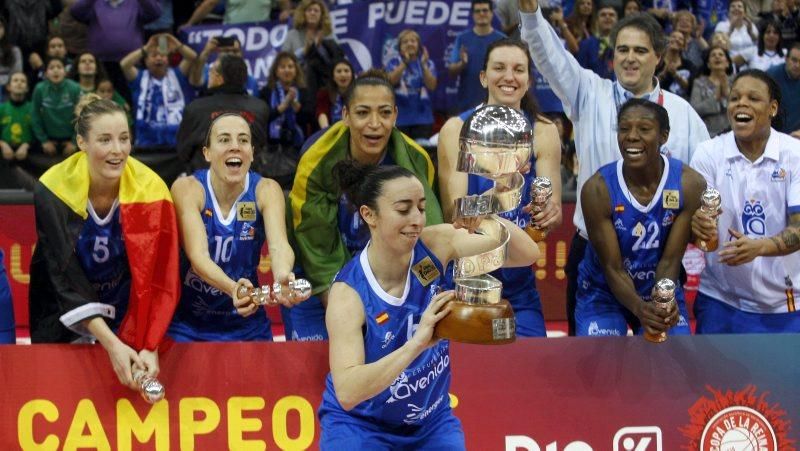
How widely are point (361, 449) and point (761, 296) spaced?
93.7 inches

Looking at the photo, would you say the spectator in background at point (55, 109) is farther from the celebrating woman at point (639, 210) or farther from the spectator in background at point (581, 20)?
the celebrating woman at point (639, 210)

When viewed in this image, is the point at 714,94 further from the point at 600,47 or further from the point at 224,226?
the point at 224,226

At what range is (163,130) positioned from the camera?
420 inches

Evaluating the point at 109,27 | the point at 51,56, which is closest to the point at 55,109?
the point at 51,56

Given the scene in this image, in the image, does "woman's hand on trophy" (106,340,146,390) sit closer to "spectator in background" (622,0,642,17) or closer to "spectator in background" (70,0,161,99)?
"spectator in background" (70,0,161,99)

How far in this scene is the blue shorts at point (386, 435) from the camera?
14.4 feet

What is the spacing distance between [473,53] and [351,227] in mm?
5193

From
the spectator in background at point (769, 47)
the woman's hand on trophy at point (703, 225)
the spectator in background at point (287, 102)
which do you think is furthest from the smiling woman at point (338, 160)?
the spectator in background at point (769, 47)

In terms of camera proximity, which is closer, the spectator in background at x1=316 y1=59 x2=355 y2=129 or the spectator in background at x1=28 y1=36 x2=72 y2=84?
the spectator in background at x1=316 y1=59 x2=355 y2=129

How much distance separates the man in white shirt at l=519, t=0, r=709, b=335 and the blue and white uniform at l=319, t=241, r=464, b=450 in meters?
1.71

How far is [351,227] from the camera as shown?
18.9 ft

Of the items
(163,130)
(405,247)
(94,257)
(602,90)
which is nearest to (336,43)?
(163,130)

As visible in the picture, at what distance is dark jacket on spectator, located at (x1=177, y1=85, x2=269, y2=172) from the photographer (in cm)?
862

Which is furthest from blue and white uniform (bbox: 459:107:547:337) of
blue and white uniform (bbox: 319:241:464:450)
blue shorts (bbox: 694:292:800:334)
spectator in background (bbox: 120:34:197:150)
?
spectator in background (bbox: 120:34:197:150)
